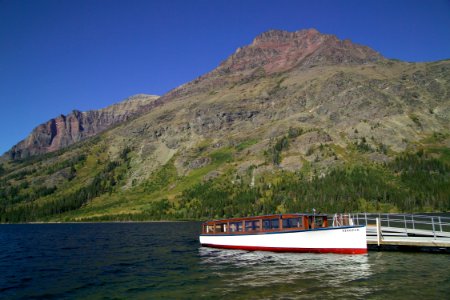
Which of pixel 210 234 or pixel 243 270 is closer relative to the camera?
pixel 243 270

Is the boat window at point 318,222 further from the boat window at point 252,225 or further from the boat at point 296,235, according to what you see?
the boat window at point 252,225

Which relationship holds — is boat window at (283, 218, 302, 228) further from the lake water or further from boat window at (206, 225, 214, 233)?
boat window at (206, 225, 214, 233)

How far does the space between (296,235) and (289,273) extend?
1539 centimetres

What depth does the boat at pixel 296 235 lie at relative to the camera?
168 feet

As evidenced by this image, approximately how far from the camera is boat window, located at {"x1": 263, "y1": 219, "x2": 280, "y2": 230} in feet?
191

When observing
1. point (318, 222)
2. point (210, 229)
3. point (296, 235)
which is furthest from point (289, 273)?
point (210, 229)

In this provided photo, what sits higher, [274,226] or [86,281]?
[274,226]

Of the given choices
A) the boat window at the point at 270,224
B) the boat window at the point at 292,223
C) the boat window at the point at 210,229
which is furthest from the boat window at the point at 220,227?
the boat window at the point at 292,223

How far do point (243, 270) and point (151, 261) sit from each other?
680 inches

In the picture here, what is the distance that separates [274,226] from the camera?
193 ft

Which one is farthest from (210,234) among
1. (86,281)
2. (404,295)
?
(404,295)

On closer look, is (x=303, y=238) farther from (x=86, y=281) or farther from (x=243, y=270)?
(x=86, y=281)

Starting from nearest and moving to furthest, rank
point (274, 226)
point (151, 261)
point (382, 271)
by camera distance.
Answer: point (382, 271) → point (151, 261) → point (274, 226)

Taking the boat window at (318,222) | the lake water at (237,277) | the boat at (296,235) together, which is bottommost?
the lake water at (237,277)
